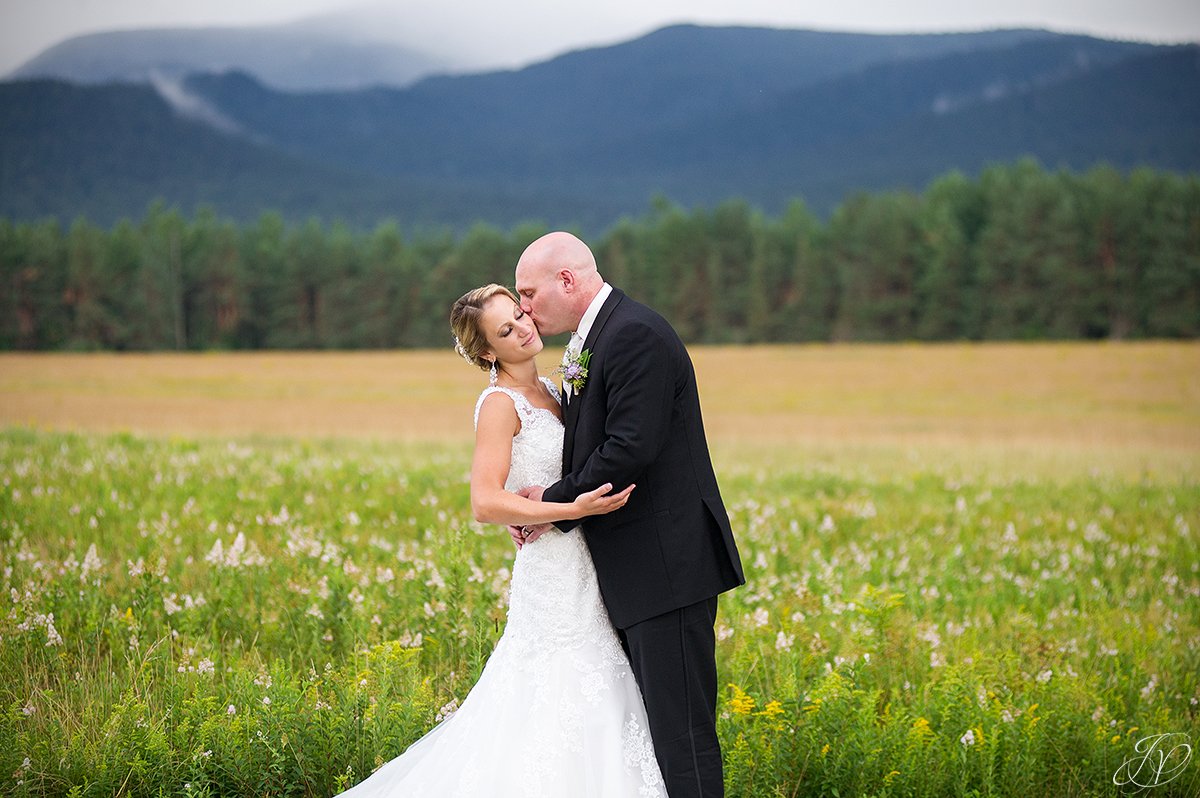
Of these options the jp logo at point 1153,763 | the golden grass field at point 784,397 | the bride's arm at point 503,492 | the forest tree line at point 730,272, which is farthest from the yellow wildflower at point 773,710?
the forest tree line at point 730,272

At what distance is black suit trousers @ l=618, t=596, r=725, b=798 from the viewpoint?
4.61m

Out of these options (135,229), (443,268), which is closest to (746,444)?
(443,268)

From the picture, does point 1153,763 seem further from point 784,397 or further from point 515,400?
point 784,397

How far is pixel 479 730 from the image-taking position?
4926 mm

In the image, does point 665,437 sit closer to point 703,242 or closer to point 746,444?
point 746,444

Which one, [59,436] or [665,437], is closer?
[665,437]

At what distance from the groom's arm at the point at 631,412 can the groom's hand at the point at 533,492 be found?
0.13m

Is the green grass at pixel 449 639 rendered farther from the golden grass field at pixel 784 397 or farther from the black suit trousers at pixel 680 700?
the golden grass field at pixel 784 397

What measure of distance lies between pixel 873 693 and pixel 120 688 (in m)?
4.09

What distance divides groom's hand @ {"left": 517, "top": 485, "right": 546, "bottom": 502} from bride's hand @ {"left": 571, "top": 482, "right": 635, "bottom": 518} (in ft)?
0.88

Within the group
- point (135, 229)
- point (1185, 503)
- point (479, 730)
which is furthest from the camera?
point (135, 229)

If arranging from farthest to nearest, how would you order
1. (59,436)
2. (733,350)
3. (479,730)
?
1. (733,350)
2. (59,436)
3. (479,730)

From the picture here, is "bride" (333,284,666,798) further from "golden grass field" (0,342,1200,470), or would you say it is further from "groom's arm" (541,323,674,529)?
"golden grass field" (0,342,1200,470)

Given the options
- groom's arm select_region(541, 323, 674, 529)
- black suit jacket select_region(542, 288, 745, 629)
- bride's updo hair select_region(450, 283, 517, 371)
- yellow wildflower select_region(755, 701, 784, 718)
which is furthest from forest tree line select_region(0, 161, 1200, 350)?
groom's arm select_region(541, 323, 674, 529)
